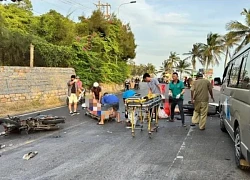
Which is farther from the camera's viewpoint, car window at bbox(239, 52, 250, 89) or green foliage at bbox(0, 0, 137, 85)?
green foliage at bbox(0, 0, 137, 85)

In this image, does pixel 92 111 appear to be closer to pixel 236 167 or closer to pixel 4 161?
pixel 4 161

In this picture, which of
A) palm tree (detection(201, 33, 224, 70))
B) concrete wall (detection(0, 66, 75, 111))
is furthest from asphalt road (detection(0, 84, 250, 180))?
palm tree (detection(201, 33, 224, 70))

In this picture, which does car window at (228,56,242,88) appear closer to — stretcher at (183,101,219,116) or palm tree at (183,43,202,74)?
stretcher at (183,101,219,116)

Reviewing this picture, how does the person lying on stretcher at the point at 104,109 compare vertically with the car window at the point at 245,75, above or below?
below

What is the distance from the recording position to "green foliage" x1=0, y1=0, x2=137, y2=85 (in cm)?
A: 1973

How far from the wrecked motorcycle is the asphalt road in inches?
10.3

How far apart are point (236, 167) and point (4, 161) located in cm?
438

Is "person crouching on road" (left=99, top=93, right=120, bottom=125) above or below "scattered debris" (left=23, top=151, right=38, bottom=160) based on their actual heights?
above

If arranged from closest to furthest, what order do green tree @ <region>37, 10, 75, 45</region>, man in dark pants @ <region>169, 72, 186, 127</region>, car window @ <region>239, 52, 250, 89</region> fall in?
1. car window @ <region>239, 52, 250, 89</region>
2. man in dark pants @ <region>169, 72, 186, 127</region>
3. green tree @ <region>37, 10, 75, 45</region>

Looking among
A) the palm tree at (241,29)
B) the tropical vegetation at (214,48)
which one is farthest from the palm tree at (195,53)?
the palm tree at (241,29)

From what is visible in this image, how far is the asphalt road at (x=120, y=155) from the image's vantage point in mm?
5512

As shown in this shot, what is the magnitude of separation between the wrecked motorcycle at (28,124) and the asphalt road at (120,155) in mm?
263

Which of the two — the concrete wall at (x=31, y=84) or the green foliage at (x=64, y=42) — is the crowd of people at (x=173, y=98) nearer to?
the concrete wall at (x=31, y=84)

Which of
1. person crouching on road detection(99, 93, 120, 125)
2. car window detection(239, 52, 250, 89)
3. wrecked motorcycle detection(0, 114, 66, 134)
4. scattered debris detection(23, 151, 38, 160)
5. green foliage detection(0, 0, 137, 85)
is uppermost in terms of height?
green foliage detection(0, 0, 137, 85)
